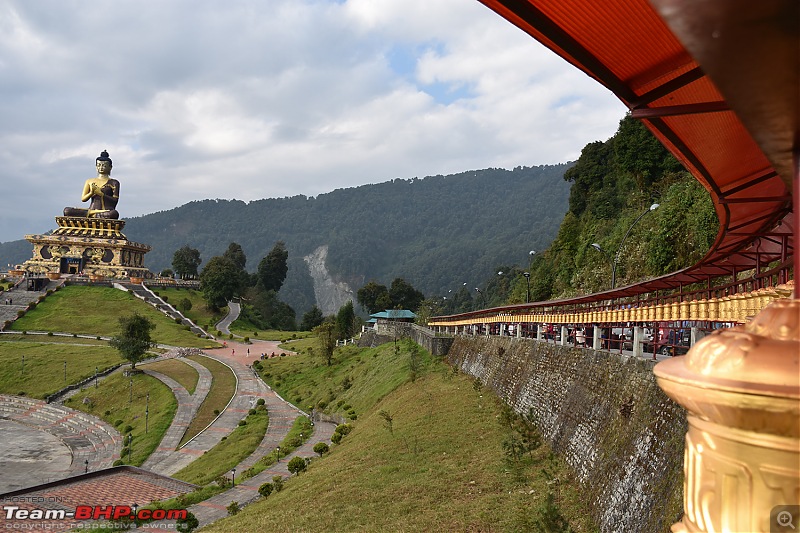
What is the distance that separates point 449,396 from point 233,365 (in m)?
29.4

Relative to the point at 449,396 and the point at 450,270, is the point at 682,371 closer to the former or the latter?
the point at 449,396

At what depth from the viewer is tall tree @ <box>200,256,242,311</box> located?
71.1 meters

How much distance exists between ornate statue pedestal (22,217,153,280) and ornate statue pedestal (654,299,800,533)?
84.0 m

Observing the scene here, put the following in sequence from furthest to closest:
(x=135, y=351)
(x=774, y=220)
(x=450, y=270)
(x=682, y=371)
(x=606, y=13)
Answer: (x=450, y=270) < (x=135, y=351) < (x=774, y=220) < (x=606, y=13) < (x=682, y=371)

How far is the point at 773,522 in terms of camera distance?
1.12 m

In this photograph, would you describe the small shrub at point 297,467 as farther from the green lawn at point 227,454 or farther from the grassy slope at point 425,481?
the green lawn at point 227,454

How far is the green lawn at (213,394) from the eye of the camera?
34.6 meters

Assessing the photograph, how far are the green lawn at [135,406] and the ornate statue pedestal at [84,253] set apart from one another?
38.1 meters

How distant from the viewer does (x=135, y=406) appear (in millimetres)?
39312

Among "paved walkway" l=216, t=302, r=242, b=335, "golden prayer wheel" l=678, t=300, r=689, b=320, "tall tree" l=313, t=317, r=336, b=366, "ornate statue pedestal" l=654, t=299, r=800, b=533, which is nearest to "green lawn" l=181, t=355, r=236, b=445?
"tall tree" l=313, t=317, r=336, b=366

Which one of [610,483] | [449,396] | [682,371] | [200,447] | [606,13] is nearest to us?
[682,371]

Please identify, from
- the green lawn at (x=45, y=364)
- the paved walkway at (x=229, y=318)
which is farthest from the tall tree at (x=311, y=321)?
the green lawn at (x=45, y=364)

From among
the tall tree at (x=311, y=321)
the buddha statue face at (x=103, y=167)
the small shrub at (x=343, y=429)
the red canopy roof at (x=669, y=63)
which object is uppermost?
the buddha statue face at (x=103, y=167)

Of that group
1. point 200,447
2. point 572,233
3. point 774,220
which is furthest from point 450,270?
point 774,220
